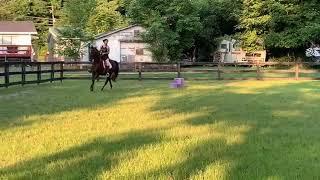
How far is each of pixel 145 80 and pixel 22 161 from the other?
21.5 m

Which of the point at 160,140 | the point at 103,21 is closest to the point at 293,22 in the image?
the point at 103,21

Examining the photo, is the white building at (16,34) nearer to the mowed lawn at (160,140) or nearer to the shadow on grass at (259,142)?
the mowed lawn at (160,140)

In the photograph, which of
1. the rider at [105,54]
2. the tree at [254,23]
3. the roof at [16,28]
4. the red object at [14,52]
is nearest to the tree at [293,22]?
the tree at [254,23]

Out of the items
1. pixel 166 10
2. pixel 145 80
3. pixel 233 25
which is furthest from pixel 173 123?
pixel 233 25

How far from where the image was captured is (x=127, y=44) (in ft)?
155

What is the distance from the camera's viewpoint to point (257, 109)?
42.9 ft

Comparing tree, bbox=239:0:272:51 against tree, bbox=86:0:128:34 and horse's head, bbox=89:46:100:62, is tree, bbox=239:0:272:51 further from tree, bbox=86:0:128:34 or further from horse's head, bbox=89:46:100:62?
horse's head, bbox=89:46:100:62

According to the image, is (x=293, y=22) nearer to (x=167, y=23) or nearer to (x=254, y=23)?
(x=254, y=23)

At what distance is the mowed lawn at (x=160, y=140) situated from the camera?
6.26 m

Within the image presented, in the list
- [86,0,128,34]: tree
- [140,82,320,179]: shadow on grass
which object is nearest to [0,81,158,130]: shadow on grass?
[140,82,320,179]: shadow on grass

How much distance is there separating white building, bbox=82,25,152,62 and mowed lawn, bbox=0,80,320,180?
32.4 meters

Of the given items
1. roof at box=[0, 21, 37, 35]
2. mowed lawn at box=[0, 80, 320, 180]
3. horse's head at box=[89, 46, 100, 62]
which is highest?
roof at box=[0, 21, 37, 35]

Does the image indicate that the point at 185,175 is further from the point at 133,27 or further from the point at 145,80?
the point at 133,27

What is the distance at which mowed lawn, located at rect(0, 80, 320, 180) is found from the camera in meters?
6.26
